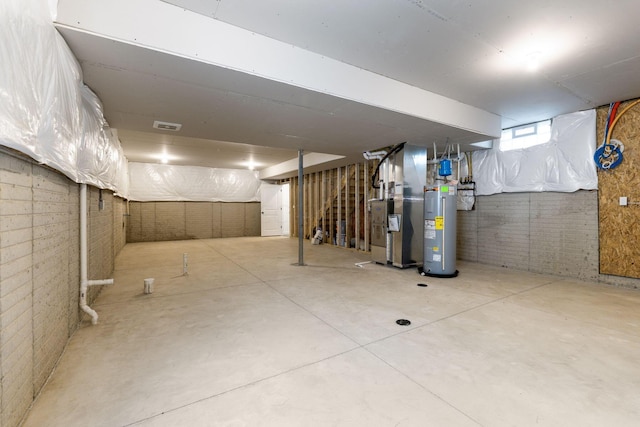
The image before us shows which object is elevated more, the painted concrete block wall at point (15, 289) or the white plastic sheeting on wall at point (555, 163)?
the white plastic sheeting on wall at point (555, 163)

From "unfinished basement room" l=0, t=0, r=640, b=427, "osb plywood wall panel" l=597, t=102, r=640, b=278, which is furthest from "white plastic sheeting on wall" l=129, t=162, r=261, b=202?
"osb plywood wall panel" l=597, t=102, r=640, b=278

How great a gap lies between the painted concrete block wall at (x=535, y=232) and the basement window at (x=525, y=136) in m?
0.87

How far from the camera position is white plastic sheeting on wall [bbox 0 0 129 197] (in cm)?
116

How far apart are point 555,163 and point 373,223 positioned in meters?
3.09

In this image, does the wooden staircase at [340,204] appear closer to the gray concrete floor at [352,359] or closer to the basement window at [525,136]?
the basement window at [525,136]

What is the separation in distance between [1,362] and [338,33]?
299 centimetres

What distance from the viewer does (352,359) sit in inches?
79.1

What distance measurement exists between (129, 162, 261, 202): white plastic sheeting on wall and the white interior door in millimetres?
353

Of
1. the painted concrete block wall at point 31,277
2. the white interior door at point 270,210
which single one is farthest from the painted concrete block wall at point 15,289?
the white interior door at point 270,210

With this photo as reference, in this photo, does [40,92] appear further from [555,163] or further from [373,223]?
[555,163]

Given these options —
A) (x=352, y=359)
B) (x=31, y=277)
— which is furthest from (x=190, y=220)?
(x=352, y=359)

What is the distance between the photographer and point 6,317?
4.28 ft

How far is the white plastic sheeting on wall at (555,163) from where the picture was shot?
4.08 metres

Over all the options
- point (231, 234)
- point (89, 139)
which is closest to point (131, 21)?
point (89, 139)
